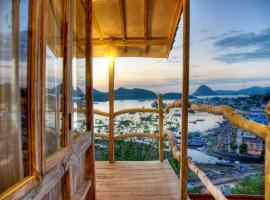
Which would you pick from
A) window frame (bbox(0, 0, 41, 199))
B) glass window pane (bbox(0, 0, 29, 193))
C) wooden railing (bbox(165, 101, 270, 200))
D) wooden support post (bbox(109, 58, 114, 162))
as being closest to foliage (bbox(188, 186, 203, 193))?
wooden support post (bbox(109, 58, 114, 162))

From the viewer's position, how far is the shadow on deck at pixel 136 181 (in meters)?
3.38

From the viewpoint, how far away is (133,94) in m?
6.43

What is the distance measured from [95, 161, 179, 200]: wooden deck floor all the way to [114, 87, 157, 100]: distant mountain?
1.30m

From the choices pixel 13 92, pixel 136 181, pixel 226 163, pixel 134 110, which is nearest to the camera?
pixel 13 92

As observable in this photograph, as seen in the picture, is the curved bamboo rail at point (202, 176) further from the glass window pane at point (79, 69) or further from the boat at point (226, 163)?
the boat at point (226, 163)

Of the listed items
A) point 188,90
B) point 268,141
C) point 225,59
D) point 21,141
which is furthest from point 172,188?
point 225,59

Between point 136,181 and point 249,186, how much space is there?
16.0ft

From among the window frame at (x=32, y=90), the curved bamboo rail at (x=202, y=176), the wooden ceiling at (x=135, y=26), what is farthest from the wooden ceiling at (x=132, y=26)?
the curved bamboo rail at (x=202, y=176)

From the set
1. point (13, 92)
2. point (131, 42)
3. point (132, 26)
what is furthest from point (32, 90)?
point (131, 42)

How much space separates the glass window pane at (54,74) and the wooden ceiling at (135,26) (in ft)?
6.69

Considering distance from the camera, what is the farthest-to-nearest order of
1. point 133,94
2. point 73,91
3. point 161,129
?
point 133,94, point 161,129, point 73,91

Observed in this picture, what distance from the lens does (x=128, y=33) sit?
179 inches

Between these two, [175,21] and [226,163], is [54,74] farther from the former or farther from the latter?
[226,163]

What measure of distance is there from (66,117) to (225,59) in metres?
25.0
